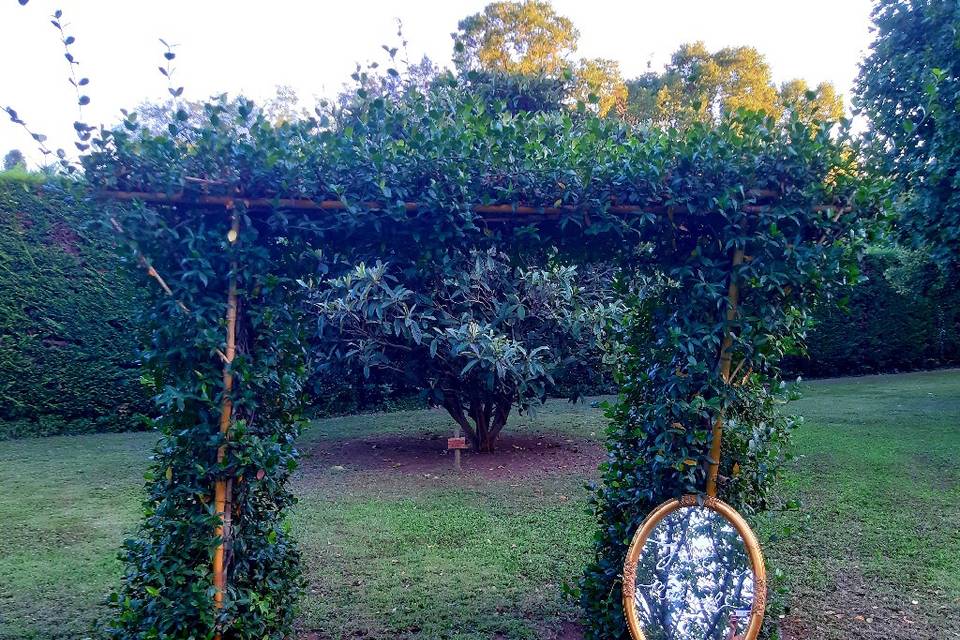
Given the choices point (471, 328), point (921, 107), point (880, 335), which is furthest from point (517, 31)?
point (471, 328)

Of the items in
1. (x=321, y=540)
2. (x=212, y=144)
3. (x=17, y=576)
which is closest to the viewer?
(x=212, y=144)

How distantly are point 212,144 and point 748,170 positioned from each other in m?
1.96

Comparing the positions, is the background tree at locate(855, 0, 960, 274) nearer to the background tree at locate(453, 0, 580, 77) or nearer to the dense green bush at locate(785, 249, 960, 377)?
the dense green bush at locate(785, 249, 960, 377)

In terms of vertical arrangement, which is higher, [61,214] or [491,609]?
[61,214]

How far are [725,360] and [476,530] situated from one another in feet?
9.17

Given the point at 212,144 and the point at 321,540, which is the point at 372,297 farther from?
the point at 212,144

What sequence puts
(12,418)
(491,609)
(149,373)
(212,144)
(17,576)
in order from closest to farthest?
(212,144) < (149,373) < (491,609) < (17,576) < (12,418)

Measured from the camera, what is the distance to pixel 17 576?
4.31 m

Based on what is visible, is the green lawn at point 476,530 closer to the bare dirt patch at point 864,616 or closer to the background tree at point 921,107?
the bare dirt patch at point 864,616

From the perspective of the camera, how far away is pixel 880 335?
1254cm

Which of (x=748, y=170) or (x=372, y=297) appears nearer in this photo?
(x=748, y=170)

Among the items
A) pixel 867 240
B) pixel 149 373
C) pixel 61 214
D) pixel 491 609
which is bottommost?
pixel 491 609

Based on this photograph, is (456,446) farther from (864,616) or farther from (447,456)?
(864,616)

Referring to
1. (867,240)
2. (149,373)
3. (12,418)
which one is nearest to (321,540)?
(149,373)
